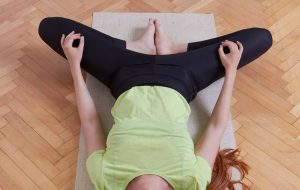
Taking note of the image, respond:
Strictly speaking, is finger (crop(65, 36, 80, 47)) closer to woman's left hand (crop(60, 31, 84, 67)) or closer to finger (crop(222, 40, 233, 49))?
woman's left hand (crop(60, 31, 84, 67))

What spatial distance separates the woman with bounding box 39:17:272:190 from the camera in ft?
3.35

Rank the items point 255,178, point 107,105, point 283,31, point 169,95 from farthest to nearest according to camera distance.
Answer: point 283,31 < point 107,105 < point 255,178 < point 169,95

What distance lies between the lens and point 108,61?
133 centimetres

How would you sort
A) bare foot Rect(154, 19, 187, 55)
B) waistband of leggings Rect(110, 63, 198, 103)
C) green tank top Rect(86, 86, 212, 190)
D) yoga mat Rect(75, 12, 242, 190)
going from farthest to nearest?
1. bare foot Rect(154, 19, 187, 55)
2. yoga mat Rect(75, 12, 242, 190)
3. waistband of leggings Rect(110, 63, 198, 103)
4. green tank top Rect(86, 86, 212, 190)

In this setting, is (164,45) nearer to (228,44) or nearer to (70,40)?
(228,44)

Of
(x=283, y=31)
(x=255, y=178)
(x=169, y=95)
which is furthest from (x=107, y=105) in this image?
(x=283, y=31)

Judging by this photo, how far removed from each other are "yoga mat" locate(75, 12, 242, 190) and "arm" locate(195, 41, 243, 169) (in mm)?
102

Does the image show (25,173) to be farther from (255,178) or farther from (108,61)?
(255,178)

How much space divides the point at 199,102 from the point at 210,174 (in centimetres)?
39

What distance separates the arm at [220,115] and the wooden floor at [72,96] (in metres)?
0.19

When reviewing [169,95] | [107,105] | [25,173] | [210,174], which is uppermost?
[169,95]

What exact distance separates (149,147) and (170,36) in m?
0.76

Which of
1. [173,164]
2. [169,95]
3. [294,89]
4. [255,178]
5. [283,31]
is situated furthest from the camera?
[283,31]

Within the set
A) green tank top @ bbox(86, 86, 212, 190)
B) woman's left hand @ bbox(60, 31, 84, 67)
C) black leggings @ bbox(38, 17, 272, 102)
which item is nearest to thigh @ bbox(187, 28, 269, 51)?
black leggings @ bbox(38, 17, 272, 102)
